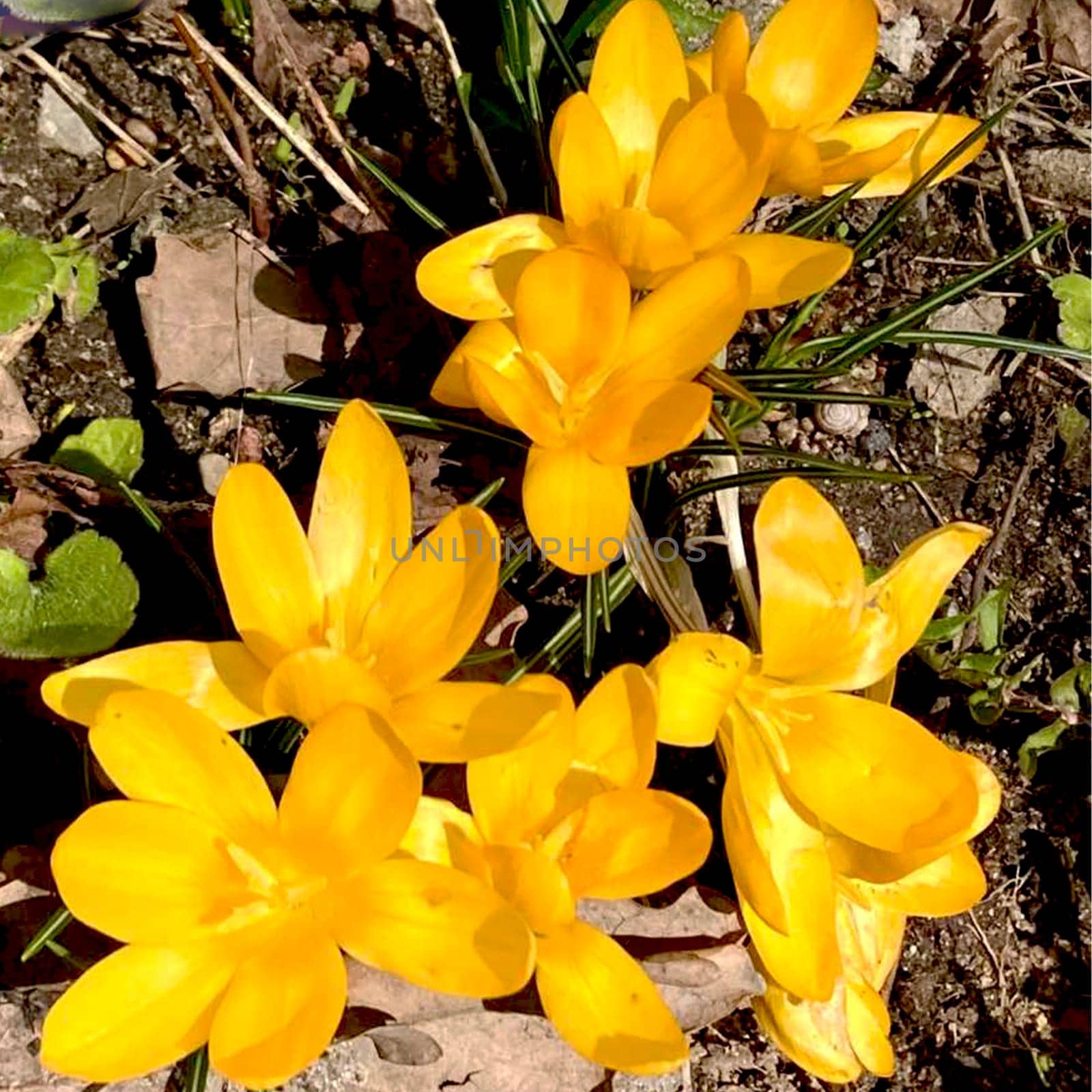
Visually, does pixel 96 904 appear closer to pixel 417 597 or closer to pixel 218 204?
pixel 417 597

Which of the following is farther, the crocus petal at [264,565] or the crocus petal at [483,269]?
the crocus petal at [483,269]

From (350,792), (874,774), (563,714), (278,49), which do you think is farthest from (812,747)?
(278,49)

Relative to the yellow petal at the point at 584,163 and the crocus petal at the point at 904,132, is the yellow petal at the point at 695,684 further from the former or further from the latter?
the crocus petal at the point at 904,132

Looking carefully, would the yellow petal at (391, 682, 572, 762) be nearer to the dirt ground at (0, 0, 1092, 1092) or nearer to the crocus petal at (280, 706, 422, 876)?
the crocus petal at (280, 706, 422, 876)

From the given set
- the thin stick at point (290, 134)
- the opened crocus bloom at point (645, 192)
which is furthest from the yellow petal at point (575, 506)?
the thin stick at point (290, 134)

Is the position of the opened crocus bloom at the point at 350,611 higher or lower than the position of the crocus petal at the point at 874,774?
higher

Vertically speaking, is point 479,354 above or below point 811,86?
below

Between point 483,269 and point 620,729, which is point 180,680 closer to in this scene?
point 620,729

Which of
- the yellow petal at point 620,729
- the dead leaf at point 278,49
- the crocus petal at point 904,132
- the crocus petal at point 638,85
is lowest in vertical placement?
the yellow petal at point 620,729
